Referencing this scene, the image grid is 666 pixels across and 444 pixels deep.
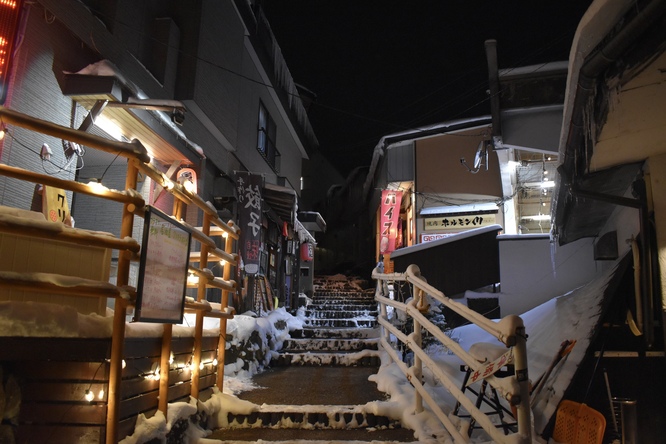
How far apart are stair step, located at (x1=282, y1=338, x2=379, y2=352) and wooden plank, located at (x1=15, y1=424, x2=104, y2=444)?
6.10 m

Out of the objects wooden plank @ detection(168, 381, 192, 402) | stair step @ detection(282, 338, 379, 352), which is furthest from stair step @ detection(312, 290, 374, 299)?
wooden plank @ detection(168, 381, 192, 402)

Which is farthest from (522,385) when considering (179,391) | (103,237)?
(179,391)

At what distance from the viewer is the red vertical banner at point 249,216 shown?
436 inches

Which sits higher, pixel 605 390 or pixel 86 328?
pixel 86 328

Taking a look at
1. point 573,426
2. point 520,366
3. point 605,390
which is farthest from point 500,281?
point 520,366

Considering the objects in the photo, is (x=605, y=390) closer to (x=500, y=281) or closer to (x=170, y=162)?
(x=500, y=281)

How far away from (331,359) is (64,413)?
547 cm

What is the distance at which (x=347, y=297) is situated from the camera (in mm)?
17531

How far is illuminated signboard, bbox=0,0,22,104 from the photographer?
A: 4879 mm

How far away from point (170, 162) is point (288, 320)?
15.2 ft

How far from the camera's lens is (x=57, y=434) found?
3.17m

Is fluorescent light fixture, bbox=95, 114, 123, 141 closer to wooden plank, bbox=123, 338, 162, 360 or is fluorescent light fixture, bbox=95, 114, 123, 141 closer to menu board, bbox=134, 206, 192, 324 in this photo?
menu board, bbox=134, 206, 192, 324

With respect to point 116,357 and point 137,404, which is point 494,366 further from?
point 137,404

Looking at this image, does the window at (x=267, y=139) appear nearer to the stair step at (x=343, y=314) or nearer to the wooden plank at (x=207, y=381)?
the stair step at (x=343, y=314)
